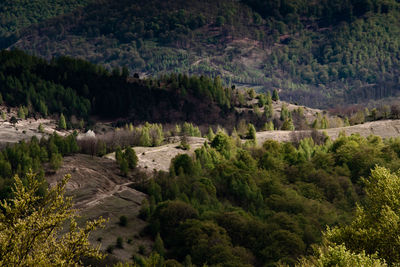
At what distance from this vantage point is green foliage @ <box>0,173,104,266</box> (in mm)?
32406

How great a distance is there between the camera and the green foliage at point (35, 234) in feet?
106

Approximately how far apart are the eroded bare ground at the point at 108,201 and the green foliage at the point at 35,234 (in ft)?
299

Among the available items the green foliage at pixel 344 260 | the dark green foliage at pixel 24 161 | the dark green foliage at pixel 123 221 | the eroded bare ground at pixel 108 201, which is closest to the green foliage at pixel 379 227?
the green foliage at pixel 344 260

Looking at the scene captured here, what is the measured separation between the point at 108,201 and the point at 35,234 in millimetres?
132202

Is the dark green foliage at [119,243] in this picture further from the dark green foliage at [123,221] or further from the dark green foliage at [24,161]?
the dark green foliage at [24,161]

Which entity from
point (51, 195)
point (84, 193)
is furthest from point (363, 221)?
point (84, 193)

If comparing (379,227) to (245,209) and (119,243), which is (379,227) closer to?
(119,243)

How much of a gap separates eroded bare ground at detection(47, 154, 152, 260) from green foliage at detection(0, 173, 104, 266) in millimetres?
91051

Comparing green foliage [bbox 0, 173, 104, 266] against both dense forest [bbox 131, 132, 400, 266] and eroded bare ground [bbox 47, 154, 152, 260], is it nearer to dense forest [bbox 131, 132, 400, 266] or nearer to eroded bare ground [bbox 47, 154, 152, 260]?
dense forest [bbox 131, 132, 400, 266]

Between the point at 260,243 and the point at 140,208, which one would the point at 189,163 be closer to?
the point at 140,208

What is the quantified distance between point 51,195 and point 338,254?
22.9 m

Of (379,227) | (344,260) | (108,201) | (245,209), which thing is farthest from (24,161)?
(344,260)

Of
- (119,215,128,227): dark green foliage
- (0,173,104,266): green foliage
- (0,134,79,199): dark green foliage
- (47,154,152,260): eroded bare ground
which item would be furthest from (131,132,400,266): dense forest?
(0,134,79,199): dark green foliage

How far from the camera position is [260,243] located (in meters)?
122
